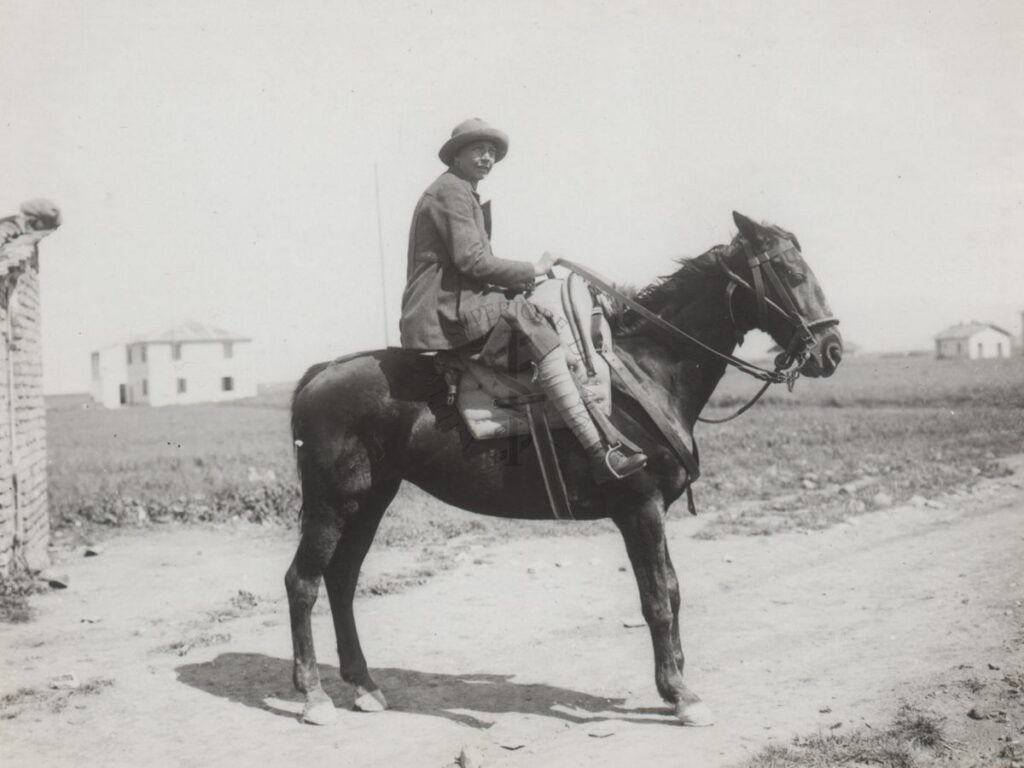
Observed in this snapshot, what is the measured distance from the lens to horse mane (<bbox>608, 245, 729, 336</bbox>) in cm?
514

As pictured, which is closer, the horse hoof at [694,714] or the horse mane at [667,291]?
the horse hoof at [694,714]

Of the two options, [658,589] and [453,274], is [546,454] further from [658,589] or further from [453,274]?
[453,274]

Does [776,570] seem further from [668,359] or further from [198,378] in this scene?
[198,378]

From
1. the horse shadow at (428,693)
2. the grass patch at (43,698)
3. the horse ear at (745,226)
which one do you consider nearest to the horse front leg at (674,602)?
the horse shadow at (428,693)

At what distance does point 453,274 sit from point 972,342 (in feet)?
91.9

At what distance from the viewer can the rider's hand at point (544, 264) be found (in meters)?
4.92

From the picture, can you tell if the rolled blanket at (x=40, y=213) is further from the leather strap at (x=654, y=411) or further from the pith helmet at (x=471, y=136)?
the leather strap at (x=654, y=411)

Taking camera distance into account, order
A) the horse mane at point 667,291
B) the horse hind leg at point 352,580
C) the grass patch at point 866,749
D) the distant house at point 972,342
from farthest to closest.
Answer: the distant house at point 972,342, the horse hind leg at point 352,580, the horse mane at point 667,291, the grass patch at point 866,749

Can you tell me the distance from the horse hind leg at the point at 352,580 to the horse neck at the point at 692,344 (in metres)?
1.80

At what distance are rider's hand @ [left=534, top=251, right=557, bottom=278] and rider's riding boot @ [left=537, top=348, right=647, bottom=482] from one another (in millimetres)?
499

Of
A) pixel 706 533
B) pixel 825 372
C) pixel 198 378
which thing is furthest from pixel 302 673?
pixel 198 378

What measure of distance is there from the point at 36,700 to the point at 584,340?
13.9 feet

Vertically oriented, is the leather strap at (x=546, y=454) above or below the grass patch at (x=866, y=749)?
above

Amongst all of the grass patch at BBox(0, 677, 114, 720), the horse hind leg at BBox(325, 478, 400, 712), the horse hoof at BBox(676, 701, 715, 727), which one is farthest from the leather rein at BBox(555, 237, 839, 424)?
the grass patch at BBox(0, 677, 114, 720)
